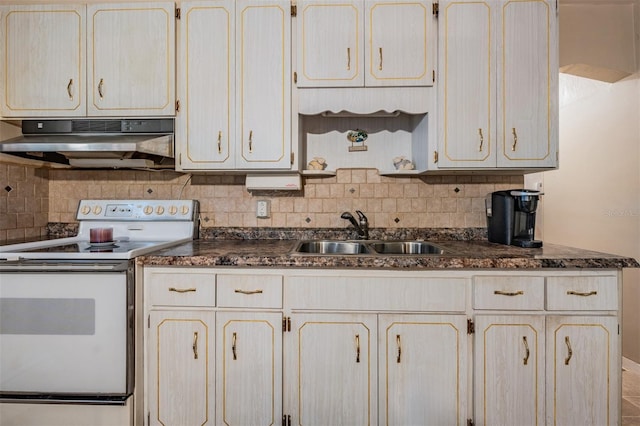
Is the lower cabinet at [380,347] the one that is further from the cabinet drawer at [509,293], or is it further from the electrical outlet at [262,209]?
the electrical outlet at [262,209]

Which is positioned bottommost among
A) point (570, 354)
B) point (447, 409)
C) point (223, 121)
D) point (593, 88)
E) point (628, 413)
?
point (628, 413)

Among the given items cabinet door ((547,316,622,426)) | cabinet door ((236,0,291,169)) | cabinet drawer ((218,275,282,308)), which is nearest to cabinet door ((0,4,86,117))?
cabinet door ((236,0,291,169))

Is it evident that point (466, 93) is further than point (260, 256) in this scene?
Yes

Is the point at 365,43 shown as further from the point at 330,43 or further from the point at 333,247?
the point at 333,247

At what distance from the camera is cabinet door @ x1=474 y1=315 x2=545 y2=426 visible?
1585 mm

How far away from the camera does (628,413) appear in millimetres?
2129

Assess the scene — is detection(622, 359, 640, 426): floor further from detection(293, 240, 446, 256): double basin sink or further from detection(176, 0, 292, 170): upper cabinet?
detection(176, 0, 292, 170): upper cabinet

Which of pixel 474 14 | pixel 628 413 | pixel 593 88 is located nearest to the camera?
pixel 474 14

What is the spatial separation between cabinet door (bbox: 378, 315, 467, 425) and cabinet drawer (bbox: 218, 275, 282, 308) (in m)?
0.50

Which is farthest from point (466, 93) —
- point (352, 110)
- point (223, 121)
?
point (223, 121)

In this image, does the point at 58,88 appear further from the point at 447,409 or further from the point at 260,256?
the point at 447,409

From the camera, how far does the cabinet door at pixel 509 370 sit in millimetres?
1585

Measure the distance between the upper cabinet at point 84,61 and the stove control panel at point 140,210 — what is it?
57 centimetres

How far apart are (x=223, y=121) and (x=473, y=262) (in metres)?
1.48
